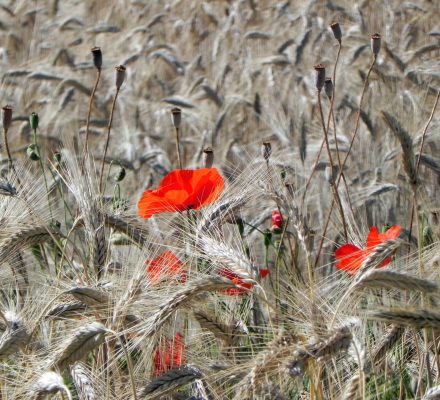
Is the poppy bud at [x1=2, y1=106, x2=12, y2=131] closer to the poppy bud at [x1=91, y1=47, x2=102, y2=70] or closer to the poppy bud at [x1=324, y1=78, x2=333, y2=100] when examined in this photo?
the poppy bud at [x1=91, y1=47, x2=102, y2=70]

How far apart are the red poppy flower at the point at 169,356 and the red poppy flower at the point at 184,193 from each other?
11.8 inches

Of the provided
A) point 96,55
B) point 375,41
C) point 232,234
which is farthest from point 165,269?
point 375,41

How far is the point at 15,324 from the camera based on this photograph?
198 centimetres

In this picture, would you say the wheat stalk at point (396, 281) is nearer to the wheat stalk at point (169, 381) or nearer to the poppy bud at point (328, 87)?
the wheat stalk at point (169, 381)

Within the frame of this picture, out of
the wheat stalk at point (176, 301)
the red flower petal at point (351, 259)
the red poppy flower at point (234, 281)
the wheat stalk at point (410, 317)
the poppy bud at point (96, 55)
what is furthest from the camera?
the poppy bud at point (96, 55)

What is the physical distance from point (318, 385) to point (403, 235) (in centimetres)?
145

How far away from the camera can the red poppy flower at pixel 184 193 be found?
230 cm

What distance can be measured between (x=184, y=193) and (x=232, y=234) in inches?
6.4

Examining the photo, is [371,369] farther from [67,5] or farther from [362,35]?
[67,5]

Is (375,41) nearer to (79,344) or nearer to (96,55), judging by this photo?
(96,55)

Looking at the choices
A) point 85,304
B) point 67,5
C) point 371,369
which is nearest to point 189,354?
point 85,304

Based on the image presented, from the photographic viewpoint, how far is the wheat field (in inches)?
70.6

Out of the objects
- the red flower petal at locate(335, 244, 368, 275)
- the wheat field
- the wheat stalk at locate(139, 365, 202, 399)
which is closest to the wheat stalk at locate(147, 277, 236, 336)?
the wheat field

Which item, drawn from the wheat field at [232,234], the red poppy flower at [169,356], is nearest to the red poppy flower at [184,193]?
the wheat field at [232,234]
